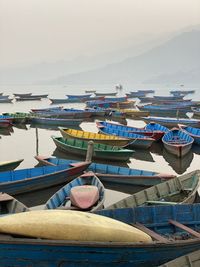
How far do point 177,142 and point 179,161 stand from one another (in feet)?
7.23

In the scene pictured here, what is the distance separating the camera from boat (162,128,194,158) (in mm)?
23781

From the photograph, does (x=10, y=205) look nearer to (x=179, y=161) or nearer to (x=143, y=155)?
(x=179, y=161)

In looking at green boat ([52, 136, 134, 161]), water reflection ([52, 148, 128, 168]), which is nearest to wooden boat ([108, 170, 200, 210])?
green boat ([52, 136, 134, 161])

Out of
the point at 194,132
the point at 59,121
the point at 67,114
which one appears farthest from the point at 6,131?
the point at 194,132

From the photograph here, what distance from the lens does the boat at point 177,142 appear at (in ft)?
78.0

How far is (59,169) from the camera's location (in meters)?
18.1

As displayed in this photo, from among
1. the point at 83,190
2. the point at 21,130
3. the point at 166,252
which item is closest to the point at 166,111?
the point at 21,130

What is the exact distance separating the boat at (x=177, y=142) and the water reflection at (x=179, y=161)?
0.50 metres

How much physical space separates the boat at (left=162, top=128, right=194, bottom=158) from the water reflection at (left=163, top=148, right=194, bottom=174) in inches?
19.6

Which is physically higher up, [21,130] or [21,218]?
[21,218]

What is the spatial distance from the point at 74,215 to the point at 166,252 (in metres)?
2.74

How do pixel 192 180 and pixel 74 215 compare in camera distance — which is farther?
pixel 192 180

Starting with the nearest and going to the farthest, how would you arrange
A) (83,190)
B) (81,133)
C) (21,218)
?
(21,218) → (83,190) → (81,133)

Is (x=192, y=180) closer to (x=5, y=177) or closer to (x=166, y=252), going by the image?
(x=166, y=252)
